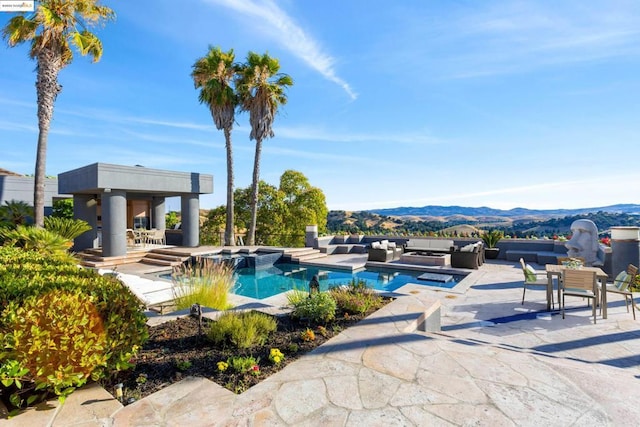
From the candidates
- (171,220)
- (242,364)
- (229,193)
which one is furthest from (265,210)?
(242,364)

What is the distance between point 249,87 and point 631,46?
13.9 meters

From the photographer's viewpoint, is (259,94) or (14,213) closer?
(14,213)

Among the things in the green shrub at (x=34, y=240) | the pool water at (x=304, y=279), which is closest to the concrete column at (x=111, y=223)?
the green shrub at (x=34, y=240)

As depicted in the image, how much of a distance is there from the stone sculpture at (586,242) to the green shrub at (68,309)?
1141cm

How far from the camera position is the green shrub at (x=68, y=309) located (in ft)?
7.14

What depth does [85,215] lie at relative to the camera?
556 inches

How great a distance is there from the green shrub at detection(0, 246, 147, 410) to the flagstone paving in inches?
11.1

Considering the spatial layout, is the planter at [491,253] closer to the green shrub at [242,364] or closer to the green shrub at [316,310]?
the green shrub at [316,310]

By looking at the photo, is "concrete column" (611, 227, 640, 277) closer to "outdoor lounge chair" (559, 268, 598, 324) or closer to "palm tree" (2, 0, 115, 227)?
"outdoor lounge chair" (559, 268, 598, 324)

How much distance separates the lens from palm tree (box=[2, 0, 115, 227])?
1042cm

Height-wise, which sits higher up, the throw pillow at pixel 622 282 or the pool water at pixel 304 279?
the throw pillow at pixel 622 282

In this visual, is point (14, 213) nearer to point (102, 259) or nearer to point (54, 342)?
point (102, 259)

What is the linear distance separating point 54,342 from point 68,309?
238mm

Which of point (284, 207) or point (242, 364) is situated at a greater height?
point (284, 207)
